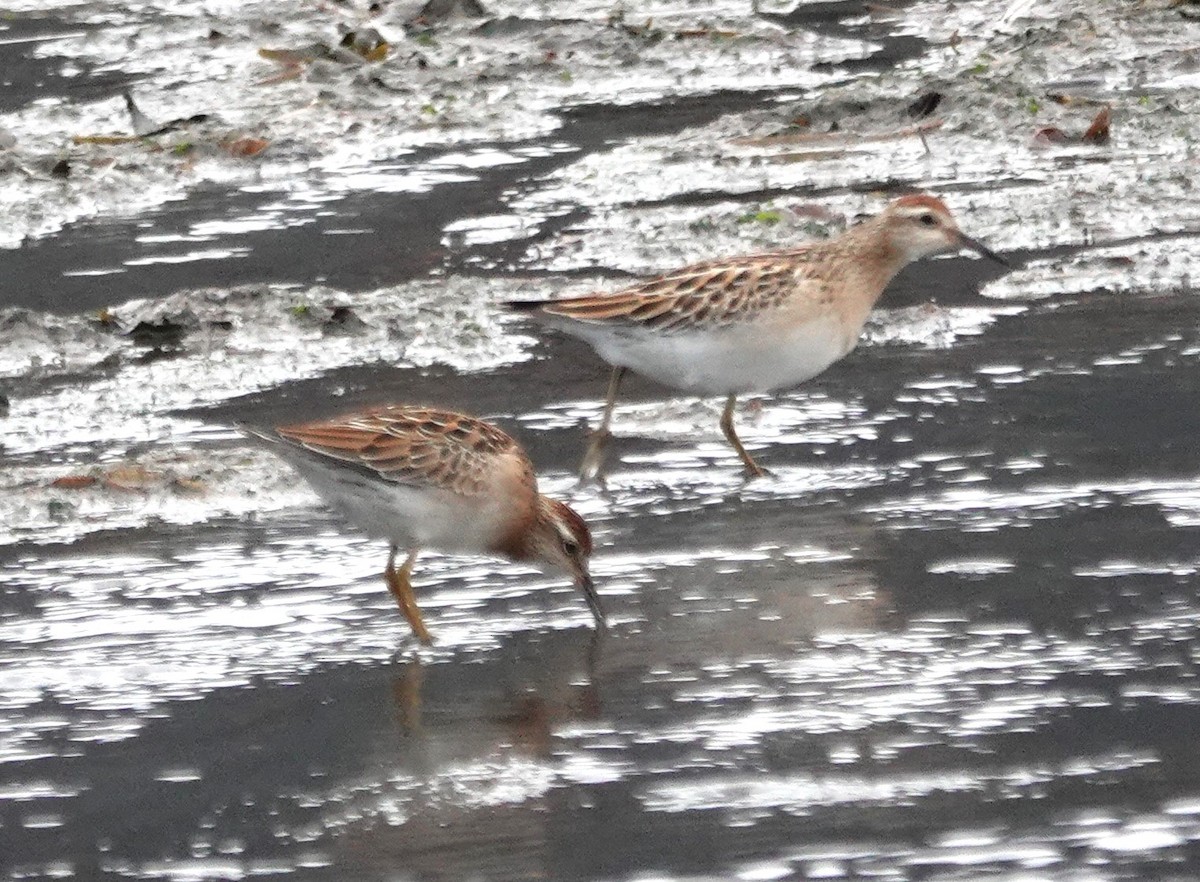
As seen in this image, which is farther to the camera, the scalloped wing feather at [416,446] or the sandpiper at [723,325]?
the sandpiper at [723,325]

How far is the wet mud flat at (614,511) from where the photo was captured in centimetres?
520

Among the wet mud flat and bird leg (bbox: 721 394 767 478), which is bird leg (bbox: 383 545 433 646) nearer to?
the wet mud flat

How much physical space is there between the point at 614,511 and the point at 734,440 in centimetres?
70

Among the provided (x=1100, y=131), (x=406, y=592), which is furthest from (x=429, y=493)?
(x=1100, y=131)

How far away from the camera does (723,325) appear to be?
320 inches

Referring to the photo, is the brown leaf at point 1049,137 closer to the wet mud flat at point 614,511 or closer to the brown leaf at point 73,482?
the wet mud flat at point 614,511

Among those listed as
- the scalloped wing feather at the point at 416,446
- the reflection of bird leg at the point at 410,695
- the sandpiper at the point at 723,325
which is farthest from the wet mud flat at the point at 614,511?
the scalloped wing feather at the point at 416,446

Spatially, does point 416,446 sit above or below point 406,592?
above

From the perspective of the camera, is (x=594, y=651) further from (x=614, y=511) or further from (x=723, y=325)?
(x=723, y=325)

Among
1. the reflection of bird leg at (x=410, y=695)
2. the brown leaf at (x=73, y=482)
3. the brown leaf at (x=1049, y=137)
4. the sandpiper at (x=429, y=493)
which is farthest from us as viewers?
the brown leaf at (x=1049, y=137)

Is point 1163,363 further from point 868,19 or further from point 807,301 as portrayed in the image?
point 868,19

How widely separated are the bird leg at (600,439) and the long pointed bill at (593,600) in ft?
4.60

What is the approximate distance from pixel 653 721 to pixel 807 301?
2.89 metres

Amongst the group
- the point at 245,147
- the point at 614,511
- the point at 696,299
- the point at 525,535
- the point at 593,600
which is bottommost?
the point at 614,511
